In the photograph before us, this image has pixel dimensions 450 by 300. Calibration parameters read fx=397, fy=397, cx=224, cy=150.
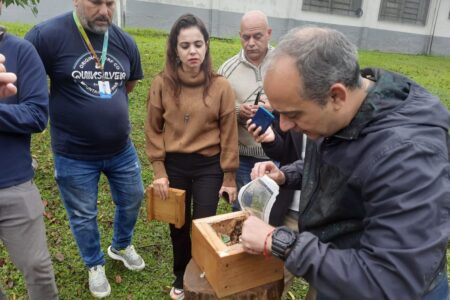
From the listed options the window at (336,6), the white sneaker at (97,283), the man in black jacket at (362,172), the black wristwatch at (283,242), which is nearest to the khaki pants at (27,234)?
the white sneaker at (97,283)

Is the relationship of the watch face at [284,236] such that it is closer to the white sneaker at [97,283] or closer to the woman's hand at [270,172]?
the woman's hand at [270,172]

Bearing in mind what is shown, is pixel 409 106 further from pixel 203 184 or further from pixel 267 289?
pixel 203 184

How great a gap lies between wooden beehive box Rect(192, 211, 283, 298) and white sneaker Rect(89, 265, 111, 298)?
4.39 ft

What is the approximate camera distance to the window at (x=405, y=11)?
19.7 metres

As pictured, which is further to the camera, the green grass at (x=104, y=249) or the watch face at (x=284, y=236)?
the green grass at (x=104, y=249)

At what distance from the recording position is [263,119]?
7.12ft

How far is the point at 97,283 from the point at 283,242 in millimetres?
2136

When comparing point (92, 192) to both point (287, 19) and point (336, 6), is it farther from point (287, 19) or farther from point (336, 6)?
point (336, 6)

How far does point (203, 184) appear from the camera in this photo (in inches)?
108

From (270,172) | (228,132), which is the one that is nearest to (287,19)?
(228,132)

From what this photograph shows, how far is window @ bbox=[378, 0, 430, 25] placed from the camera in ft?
64.7

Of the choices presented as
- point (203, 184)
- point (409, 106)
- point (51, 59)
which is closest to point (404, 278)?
point (409, 106)

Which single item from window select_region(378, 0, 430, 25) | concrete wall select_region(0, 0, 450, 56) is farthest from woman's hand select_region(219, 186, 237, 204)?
window select_region(378, 0, 430, 25)

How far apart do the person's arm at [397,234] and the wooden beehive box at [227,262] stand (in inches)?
19.7
